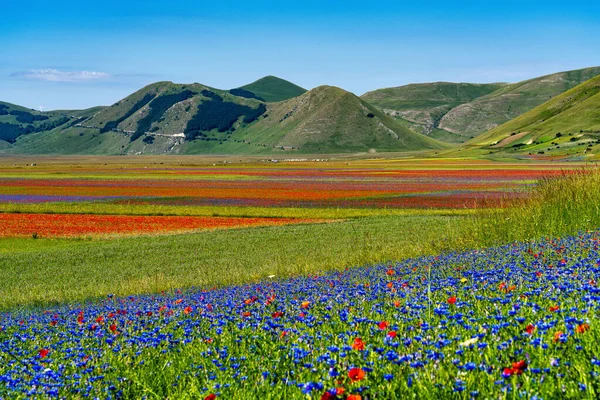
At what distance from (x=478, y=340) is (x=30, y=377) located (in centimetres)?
466

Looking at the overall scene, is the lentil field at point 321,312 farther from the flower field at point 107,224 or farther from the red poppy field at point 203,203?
the red poppy field at point 203,203

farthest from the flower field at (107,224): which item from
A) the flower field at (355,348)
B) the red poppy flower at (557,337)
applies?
the red poppy flower at (557,337)

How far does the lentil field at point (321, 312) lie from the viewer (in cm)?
468

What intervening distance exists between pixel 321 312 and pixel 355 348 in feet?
9.24

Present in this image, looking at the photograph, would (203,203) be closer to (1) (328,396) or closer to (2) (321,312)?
(2) (321,312)

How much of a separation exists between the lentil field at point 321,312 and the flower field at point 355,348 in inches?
1.1

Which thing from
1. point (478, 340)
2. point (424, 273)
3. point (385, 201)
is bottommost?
point (385, 201)

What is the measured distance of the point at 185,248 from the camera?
104ft

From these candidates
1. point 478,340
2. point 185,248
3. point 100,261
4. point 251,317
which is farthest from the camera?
point 185,248

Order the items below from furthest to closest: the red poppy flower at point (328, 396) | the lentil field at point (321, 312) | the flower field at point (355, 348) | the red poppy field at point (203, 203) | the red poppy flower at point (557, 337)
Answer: the red poppy field at point (203, 203), the lentil field at point (321, 312), the red poppy flower at point (557, 337), the flower field at point (355, 348), the red poppy flower at point (328, 396)

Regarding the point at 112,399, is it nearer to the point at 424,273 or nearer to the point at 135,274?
the point at 424,273

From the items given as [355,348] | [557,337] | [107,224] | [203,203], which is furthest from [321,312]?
[203,203]

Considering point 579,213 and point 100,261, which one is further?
point 100,261

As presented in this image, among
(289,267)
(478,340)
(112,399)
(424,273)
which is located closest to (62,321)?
(112,399)
